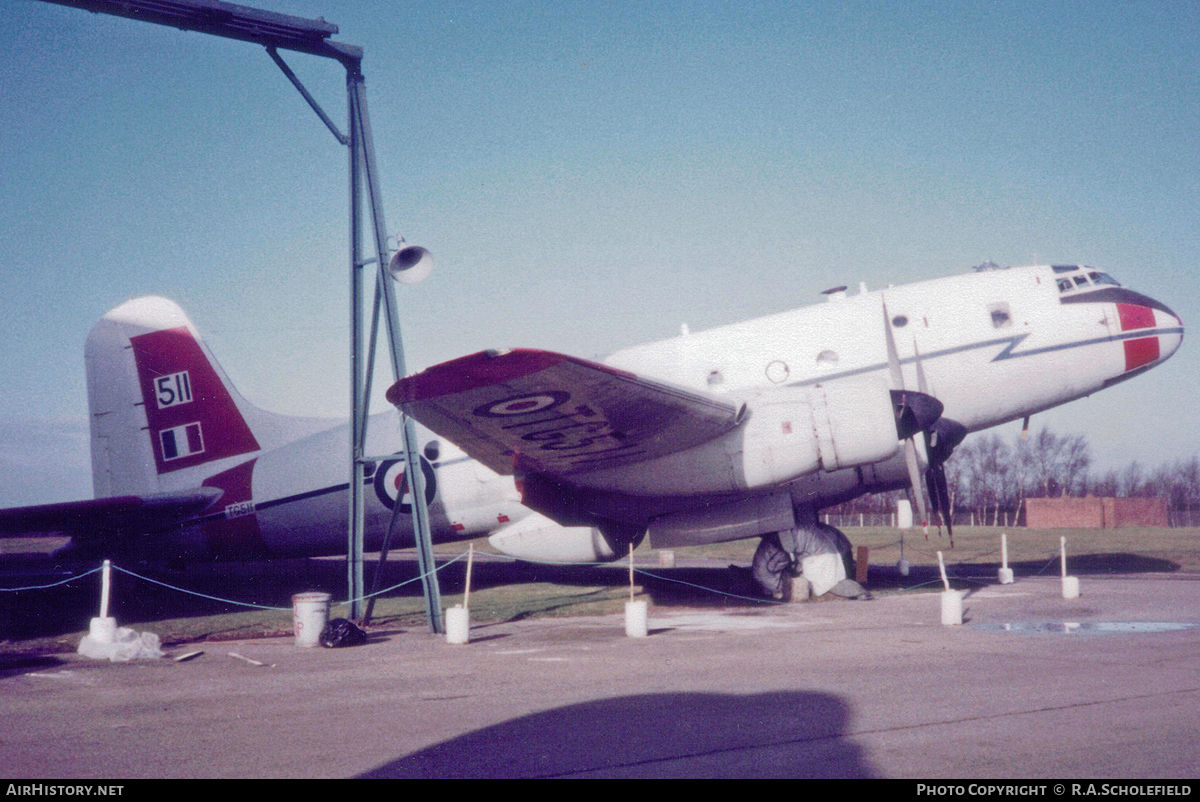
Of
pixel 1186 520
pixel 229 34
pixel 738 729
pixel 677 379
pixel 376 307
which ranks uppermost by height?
pixel 229 34

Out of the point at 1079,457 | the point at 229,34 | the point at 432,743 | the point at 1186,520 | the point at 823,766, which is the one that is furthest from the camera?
the point at 1079,457

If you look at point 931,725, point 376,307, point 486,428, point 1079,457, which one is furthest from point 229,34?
point 1079,457

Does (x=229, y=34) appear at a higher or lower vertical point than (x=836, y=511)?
higher

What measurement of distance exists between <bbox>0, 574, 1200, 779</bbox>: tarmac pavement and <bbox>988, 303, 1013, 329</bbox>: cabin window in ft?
16.4

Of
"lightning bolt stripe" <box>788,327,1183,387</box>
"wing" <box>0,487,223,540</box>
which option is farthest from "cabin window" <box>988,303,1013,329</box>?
"wing" <box>0,487,223,540</box>

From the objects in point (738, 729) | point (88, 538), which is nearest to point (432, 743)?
point (738, 729)

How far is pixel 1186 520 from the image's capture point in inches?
2589

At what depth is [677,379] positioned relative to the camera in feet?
46.0

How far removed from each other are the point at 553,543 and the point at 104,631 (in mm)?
7129

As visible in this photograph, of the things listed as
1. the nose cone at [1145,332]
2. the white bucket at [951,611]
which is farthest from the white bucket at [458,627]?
the nose cone at [1145,332]
